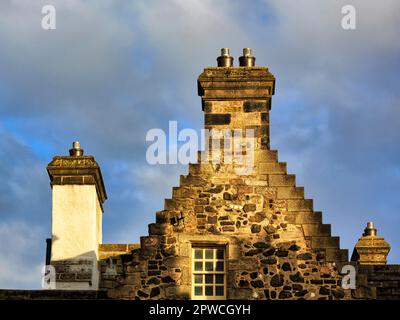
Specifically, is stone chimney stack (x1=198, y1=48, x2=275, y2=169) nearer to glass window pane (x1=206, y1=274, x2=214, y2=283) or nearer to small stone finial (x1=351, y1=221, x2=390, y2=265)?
glass window pane (x1=206, y1=274, x2=214, y2=283)

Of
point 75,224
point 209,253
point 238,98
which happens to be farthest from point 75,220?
point 238,98

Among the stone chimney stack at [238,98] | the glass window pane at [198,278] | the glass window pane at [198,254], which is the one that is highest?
the stone chimney stack at [238,98]

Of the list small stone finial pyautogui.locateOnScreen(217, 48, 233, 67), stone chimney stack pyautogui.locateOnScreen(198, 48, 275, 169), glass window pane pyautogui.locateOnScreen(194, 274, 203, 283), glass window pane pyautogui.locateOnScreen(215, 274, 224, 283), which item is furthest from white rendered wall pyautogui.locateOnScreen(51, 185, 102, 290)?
small stone finial pyautogui.locateOnScreen(217, 48, 233, 67)

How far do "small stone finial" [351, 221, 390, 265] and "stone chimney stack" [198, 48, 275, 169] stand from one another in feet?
20.0

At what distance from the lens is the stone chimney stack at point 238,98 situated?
32812 mm

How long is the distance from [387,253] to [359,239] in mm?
735

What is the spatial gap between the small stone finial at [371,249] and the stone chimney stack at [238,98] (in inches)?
240

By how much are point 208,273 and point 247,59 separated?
15.2ft

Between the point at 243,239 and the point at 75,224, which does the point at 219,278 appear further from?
the point at 75,224

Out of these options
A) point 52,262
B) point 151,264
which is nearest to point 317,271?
point 151,264

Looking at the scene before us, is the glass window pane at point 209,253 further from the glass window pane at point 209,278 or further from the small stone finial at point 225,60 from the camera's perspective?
the small stone finial at point 225,60

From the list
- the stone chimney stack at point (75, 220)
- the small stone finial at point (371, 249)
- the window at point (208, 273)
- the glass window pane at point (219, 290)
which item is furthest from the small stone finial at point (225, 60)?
the small stone finial at point (371, 249)

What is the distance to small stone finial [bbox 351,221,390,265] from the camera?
123 feet

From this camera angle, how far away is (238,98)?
33031mm
